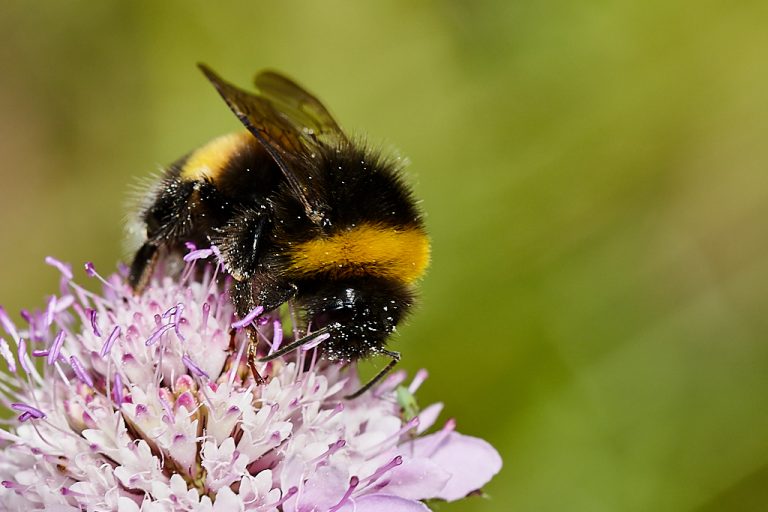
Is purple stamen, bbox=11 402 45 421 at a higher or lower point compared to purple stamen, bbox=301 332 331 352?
lower

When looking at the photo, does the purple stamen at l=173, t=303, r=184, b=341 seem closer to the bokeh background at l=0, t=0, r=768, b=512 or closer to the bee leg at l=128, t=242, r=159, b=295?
the bee leg at l=128, t=242, r=159, b=295

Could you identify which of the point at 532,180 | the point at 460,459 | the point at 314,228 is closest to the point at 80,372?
the point at 314,228

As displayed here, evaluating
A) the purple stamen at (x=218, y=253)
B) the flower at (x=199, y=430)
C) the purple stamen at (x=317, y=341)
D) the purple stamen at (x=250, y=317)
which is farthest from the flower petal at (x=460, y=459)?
the purple stamen at (x=218, y=253)

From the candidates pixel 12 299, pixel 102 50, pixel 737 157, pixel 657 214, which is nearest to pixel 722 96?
pixel 737 157

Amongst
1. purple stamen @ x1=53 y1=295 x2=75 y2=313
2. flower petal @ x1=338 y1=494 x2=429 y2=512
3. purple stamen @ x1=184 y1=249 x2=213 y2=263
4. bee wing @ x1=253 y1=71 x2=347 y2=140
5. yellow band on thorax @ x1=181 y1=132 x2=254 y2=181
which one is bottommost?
flower petal @ x1=338 y1=494 x2=429 y2=512

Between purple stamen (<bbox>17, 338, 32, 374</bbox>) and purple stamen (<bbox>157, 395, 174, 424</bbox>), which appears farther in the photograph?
purple stamen (<bbox>17, 338, 32, 374</bbox>)

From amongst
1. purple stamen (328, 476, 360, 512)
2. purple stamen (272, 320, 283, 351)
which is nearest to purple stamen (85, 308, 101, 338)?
purple stamen (272, 320, 283, 351)
